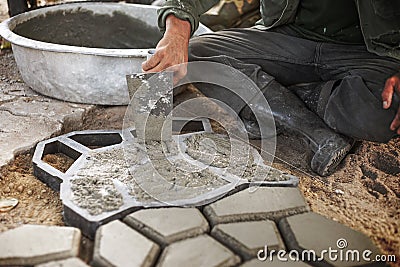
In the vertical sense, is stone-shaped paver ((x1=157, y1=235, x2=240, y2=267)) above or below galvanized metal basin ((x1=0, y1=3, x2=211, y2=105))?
below

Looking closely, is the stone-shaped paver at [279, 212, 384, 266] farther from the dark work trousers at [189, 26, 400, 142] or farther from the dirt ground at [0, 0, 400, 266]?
the dark work trousers at [189, 26, 400, 142]

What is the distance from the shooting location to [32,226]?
175 centimetres

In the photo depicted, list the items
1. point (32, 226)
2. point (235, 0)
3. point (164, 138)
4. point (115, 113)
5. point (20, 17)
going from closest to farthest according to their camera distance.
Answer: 1. point (32, 226)
2. point (164, 138)
3. point (115, 113)
4. point (20, 17)
5. point (235, 0)

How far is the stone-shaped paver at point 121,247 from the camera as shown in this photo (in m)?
1.59

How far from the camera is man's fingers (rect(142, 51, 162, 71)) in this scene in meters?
2.22

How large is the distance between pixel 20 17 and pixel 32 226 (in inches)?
67.8

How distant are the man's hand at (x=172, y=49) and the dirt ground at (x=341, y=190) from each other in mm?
639

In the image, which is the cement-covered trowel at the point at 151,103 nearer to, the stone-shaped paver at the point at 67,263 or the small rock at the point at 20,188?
the small rock at the point at 20,188

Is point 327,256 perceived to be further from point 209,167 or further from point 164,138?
point 164,138

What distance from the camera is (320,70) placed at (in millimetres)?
2504

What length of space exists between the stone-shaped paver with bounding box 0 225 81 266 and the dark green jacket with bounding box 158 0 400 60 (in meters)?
1.16

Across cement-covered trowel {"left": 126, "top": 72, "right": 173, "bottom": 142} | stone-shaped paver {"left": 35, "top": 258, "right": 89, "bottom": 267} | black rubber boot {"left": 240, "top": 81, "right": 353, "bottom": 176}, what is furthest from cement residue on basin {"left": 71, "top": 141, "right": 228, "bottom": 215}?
black rubber boot {"left": 240, "top": 81, "right": 353, "bottom": 176}

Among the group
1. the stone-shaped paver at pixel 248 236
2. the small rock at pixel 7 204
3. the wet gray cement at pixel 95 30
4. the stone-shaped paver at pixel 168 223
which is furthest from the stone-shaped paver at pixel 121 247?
the wet gray cement at pixel 95 30

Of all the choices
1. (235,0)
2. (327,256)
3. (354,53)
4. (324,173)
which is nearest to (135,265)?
(327,256)
